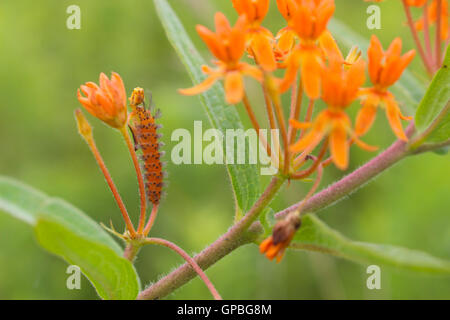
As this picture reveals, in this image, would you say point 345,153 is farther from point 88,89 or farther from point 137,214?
point 137,214

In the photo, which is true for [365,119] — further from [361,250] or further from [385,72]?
[361,250]

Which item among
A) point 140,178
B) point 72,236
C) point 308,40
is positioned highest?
point 308,40

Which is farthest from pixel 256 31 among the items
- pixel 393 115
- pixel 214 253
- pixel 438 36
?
pixel 438 36

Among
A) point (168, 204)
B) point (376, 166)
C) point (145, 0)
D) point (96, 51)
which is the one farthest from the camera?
point (145, 0)

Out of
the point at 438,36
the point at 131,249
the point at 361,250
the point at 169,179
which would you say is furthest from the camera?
the point at 169,179

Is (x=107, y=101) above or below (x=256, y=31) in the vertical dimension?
below

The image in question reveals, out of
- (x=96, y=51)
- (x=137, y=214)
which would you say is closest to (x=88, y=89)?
(x=137, y=214)

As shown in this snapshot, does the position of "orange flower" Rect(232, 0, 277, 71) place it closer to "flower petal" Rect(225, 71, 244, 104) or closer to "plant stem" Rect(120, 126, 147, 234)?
"flower petal" Rect(225, 71, 244, 104)

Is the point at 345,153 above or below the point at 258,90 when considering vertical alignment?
below

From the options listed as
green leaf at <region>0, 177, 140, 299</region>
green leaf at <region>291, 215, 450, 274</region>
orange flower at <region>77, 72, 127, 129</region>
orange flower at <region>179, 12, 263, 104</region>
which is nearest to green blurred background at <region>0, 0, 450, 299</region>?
green leaf at <region>0, 177, 140, 299</region>
